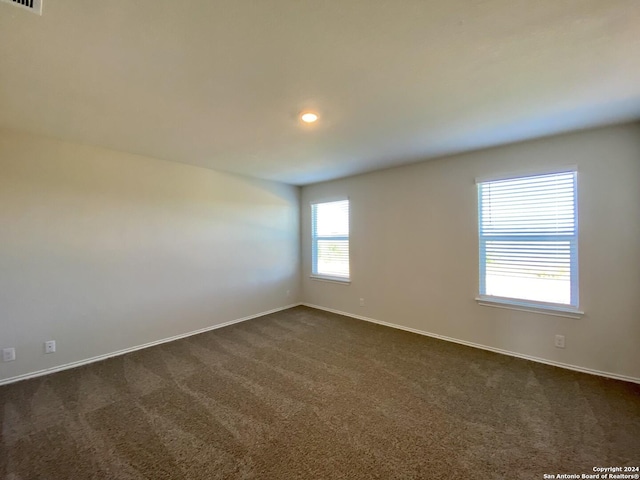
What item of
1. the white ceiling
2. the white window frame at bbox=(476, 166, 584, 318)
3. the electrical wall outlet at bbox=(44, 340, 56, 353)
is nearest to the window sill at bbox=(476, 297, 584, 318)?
the white window frame at bbox=(476, 166, 584, 318)

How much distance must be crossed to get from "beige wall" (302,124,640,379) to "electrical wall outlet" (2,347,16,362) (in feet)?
12.7

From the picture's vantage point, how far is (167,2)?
47.6 inches

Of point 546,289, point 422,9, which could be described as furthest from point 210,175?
point 546,289

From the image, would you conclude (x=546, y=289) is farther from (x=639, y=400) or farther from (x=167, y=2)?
(x=167, y=2)

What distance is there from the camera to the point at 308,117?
2342 mm

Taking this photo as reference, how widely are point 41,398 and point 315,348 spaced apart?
2547 millimetres

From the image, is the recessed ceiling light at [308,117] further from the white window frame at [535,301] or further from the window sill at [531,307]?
the window sill at [531,307]

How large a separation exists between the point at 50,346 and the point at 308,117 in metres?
3.48

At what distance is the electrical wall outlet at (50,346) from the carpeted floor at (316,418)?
26 cm

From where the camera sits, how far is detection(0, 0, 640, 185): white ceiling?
4.20 ft

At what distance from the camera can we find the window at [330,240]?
15.7 feet

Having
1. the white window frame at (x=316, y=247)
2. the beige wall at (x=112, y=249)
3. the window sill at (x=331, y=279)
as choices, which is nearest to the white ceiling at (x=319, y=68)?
the beige wall at (x=112, y=249)

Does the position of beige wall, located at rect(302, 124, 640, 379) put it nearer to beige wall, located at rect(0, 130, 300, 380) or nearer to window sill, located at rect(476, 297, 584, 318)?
window sill, located at rect(476, 297, 584, 318)

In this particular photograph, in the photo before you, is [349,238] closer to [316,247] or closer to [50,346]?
[316,247]
